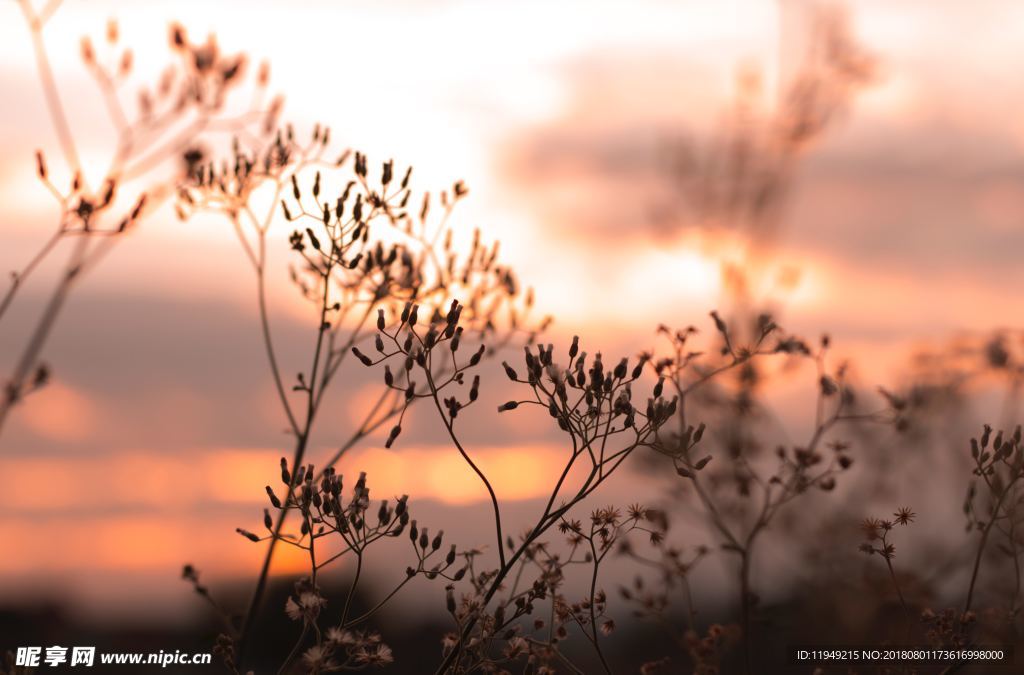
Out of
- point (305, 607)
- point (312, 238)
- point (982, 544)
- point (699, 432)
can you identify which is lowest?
point (305, 607)

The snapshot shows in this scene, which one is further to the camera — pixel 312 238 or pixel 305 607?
pixel 312 238

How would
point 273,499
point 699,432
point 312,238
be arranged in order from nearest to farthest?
point 273,499 → point 699,432 → point 312,238

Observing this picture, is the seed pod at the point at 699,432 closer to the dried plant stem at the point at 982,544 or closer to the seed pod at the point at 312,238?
the dried plant stem at the point at 982,544

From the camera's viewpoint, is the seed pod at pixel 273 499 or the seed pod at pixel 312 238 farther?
the seed pod at pixel 312 238

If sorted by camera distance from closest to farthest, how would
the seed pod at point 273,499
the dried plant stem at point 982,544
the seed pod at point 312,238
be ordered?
Answer: the seed pod at point 273,499 < the dried plant stem at point 982,544 < the seed pod at point 312,238

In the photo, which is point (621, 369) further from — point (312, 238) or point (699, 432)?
point (312, 238)

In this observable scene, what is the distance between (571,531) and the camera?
13.1 feet

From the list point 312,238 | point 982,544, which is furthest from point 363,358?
point 982,544

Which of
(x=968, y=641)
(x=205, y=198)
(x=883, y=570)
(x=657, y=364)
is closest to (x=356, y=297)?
(x=205, y=198)

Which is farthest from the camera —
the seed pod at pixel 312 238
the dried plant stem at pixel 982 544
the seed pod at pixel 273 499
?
the seed pod at pixel 312 238

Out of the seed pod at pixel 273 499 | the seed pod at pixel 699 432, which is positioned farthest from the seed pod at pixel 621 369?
the seed pod at pixel 273 499

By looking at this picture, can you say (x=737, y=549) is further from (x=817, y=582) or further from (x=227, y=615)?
(x=817, y=582)

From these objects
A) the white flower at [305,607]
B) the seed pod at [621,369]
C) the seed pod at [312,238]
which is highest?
the seed pod at [312,238]

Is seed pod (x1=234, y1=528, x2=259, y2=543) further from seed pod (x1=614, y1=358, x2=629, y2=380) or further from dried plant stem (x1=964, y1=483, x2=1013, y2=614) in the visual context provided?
dried plant stem (x1=964, y1=483, x2=1013, y2=614)
